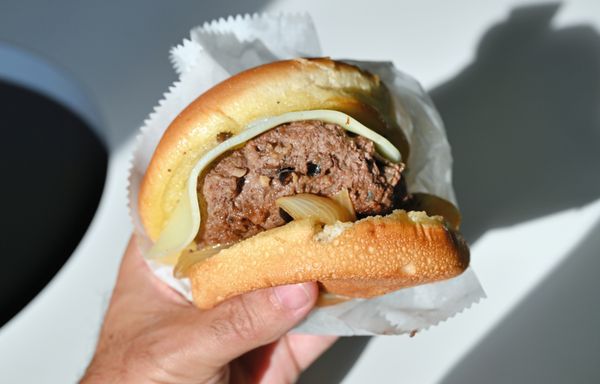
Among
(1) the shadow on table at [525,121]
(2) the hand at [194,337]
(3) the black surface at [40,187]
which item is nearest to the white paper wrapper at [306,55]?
(2) the hand at [194,337]

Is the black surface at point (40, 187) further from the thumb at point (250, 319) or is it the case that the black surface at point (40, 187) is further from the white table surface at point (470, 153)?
the thumb at point (250, 319)

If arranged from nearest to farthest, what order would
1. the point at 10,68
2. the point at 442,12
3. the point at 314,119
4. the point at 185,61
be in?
the point at 314,119
the point at 185,61
the point at 442,12
the point at 10,68

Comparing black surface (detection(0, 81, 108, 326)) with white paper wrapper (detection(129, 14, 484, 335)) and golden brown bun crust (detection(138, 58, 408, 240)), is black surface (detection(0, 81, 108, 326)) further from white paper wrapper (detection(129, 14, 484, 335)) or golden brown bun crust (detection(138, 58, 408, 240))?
golden brown bun crust (detection(138, 58, 408, 240))

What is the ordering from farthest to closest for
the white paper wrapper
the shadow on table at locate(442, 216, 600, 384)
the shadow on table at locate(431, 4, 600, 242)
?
the shadow on table at locate(431, 4, 600, 242)
the shadow on table at locate(442, 216, 600, 384)
the white paper wrapper

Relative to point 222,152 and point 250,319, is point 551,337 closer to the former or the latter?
point 250,319

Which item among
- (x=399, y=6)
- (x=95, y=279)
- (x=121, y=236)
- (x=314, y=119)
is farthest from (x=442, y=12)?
(x=95, y=279)

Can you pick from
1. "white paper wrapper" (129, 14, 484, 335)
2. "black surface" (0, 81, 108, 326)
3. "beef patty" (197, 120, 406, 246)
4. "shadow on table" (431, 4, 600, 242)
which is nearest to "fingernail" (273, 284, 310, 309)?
"beef patty" (197, 120, 406, 246)

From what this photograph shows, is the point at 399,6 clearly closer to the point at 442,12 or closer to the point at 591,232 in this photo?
the point at 442,12
